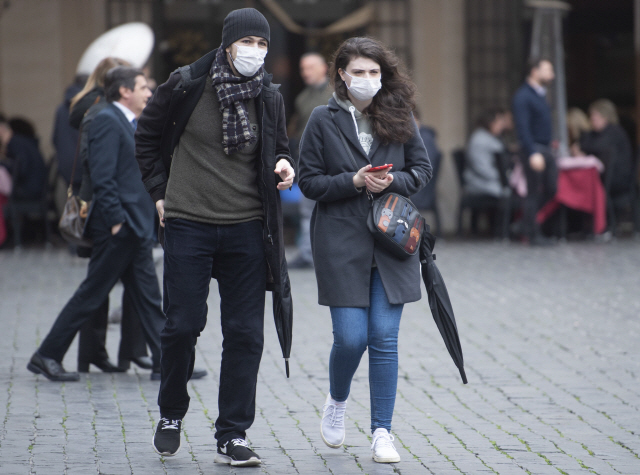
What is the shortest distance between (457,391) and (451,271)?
481cm

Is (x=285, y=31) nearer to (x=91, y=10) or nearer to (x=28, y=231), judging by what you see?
(x=91, y=10)

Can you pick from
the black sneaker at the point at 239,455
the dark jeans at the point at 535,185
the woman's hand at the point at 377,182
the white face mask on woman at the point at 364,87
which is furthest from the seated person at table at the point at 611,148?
the black sneaker at the point at 239,455

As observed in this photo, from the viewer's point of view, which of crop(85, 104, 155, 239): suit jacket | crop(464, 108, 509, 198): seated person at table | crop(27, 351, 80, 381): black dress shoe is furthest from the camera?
crop(464, 108, 509, 198): seated person at table

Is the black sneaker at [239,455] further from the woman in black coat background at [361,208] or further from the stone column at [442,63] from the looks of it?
the stone column at [442,63]

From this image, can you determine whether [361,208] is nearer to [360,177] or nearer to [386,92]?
[360,177]

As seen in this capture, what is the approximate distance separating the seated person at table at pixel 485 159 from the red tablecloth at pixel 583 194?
70 centimetres

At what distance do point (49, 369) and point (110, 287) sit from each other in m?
0.57

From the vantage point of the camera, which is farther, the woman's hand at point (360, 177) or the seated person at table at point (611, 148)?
the seated person at table at point (611, 148)

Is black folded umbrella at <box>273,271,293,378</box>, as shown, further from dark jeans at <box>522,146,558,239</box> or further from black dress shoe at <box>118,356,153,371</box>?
dark jeans at <box>522,146,558,239</box>

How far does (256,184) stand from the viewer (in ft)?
14.2

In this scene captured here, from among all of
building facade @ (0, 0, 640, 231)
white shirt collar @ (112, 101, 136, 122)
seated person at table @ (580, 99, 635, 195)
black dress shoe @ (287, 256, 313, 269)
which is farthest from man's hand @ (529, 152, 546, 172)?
white shirt collar @ (112, 101, 136, 122)

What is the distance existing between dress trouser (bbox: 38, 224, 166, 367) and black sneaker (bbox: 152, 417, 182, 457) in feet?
4.88

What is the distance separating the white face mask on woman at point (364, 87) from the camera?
4.38 metres

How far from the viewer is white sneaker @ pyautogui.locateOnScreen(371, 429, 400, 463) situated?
4316 millimetres
